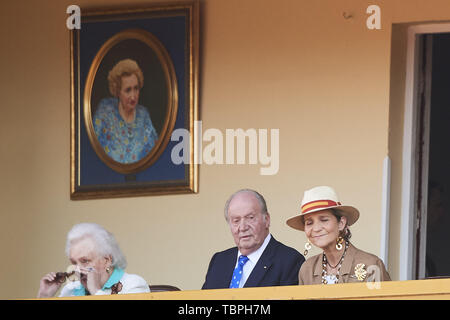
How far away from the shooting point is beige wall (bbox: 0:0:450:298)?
8.67 meters

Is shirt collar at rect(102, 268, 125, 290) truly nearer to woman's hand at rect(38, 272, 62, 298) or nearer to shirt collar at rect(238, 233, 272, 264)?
woman's hand at rect(38, 272, 62, 298)

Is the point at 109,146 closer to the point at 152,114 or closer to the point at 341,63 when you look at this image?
the point at 152,114

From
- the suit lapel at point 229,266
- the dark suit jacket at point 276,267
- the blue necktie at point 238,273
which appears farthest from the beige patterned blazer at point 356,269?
the suit lapel at point 229,266

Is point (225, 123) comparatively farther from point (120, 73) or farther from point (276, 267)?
point (276, 267)

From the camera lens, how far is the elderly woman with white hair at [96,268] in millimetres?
8125

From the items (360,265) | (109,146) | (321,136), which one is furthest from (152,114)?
(360,265)

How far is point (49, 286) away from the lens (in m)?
8.45

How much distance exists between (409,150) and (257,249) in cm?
137

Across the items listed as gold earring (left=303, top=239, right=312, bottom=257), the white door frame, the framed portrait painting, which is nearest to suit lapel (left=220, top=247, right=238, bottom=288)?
gold earring (left=303, top=239, right=312, bottom=257)

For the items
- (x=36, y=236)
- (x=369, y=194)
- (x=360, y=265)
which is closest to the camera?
(x=360, y=265)

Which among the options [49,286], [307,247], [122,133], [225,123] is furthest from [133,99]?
[307,247]

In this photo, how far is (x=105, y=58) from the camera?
31.4 feet

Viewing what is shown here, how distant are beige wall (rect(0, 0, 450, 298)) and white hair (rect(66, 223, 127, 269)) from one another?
3.30ft

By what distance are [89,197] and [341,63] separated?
215 centimetres
